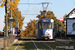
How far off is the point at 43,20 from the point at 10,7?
468 inches

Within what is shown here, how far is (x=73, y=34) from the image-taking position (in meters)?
24.5

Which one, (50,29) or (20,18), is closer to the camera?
(50,29)

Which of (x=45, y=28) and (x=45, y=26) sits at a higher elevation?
(x=45, y=26)

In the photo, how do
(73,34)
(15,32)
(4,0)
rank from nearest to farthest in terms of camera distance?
1. (4,0)
2. (73,34)
3. (15,32)

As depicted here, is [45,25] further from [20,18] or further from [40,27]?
[20,18]

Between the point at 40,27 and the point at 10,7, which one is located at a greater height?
the point at 10,7

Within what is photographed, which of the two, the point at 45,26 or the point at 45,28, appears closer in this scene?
the point at 45,28

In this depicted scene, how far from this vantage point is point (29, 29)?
8138 cm

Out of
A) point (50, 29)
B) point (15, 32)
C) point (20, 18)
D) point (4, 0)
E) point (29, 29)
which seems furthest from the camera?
point (29, 29)

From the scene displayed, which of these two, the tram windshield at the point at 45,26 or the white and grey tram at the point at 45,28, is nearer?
the white and grey tram at the point at 45,28

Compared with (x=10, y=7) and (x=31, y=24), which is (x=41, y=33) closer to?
(x=10, y=7)

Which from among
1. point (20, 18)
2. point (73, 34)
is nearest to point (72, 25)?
point (73, 34)

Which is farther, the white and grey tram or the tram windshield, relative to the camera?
the tram windshield

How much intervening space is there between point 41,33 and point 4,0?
13.1 m
